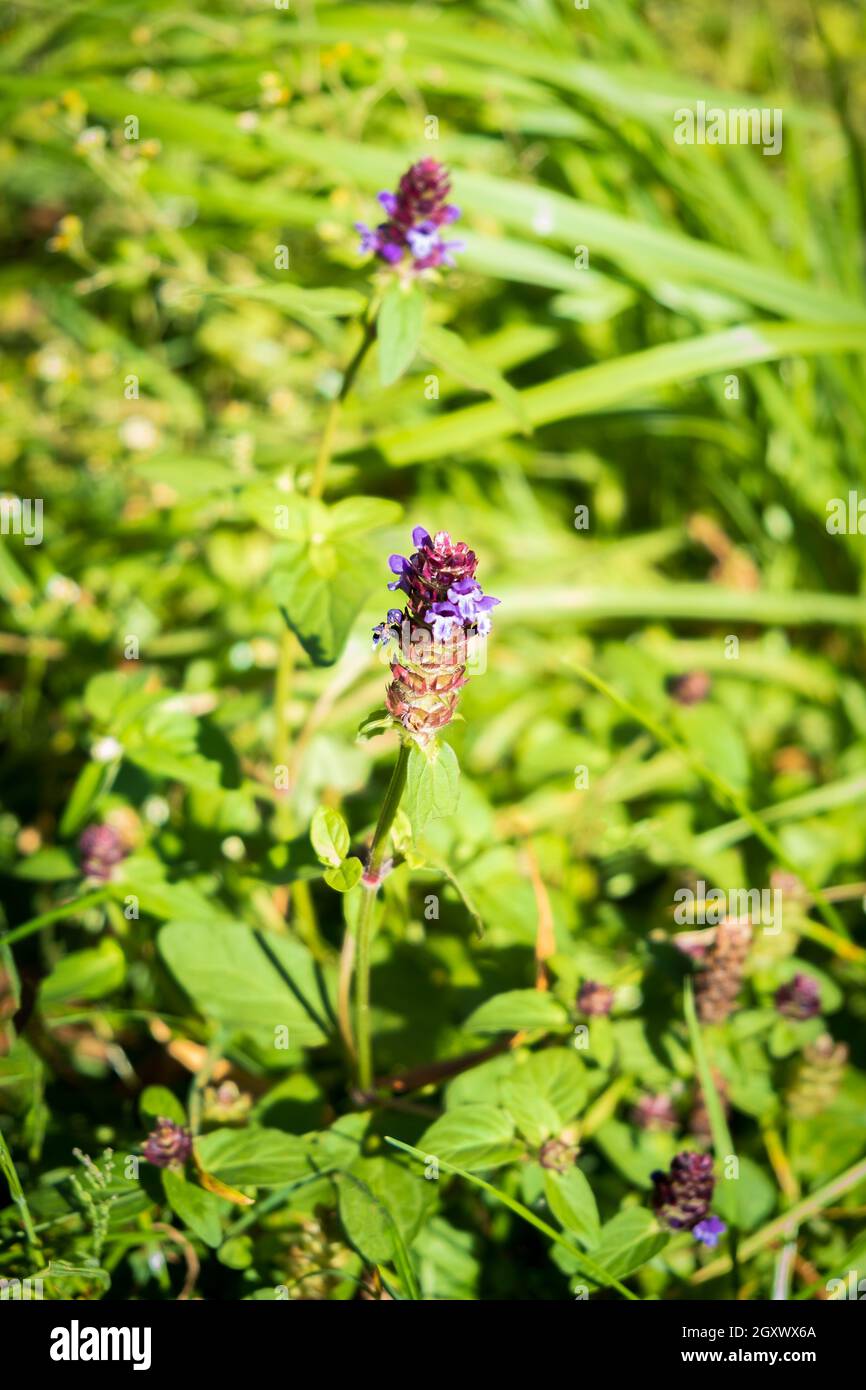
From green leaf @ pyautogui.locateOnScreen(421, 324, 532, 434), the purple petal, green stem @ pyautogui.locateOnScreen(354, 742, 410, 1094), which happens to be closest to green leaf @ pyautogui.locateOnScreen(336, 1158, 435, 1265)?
green stem @ pyautogui.locateOnScreen(354, 742, 410, 1094)

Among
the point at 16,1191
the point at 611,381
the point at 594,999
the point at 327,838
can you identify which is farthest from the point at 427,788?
the point at 611,381

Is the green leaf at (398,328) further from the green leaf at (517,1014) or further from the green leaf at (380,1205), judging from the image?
the green leaf at (380,1205)

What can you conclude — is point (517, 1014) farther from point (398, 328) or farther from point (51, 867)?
point (398, 328)

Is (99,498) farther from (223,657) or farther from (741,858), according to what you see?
(741,858)

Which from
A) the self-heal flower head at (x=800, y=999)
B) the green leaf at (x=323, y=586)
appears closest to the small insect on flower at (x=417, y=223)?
the green leaf at (x=323, y=586)

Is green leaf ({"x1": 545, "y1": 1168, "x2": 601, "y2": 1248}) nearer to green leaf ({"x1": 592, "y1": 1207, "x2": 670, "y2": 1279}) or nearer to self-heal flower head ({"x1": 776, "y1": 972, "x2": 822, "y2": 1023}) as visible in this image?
green leaf ({"x1": 592, "y1": 1207, "x2": 670, "y2": 1279})
